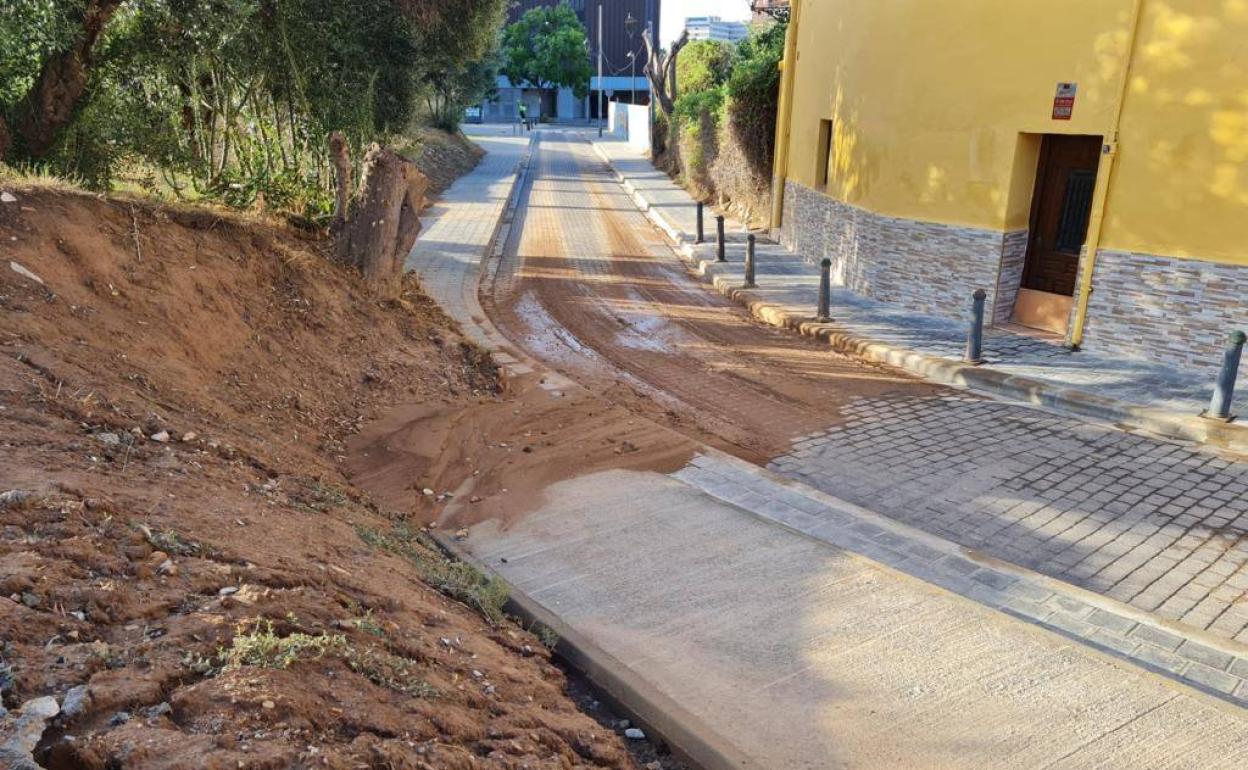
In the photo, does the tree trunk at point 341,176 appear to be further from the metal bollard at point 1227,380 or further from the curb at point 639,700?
the metal bollard at point 1227,380

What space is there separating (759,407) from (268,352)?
179 inches

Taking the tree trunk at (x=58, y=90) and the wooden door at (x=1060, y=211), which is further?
the wooden door at (x=1060, y=211)

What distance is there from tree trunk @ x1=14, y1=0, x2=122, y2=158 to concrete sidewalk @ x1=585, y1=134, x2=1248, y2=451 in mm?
8454

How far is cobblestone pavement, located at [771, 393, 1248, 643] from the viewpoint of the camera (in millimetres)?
5535

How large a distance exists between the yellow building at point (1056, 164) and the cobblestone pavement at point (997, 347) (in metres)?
0.28

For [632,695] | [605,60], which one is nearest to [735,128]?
[632,695]

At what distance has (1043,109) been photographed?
33.3ft

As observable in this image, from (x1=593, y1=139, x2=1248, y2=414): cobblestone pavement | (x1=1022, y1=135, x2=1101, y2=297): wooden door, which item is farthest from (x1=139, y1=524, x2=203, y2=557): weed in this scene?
(x1=1022, y1=135, x2=1101, y2=297): wooden door

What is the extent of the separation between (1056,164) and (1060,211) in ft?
1.87

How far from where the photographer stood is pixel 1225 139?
28.8 ft

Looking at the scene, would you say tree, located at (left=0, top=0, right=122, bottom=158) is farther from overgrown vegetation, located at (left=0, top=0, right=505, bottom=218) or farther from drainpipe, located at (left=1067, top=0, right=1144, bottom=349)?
drainpipe, located at (left=1067, top=0, right=1144, bottom=349)

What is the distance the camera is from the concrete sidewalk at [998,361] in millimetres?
8328

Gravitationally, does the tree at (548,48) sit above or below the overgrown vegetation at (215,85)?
above

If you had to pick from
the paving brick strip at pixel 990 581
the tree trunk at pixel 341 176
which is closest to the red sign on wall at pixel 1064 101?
the paving brick strip at pixel 990 581
